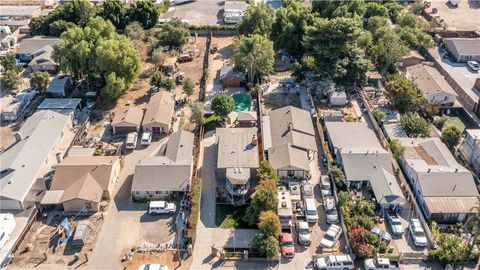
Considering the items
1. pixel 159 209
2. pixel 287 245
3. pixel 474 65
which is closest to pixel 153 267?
pixel 159 209

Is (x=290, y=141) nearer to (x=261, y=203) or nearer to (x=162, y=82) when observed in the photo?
(x=261, y=203)

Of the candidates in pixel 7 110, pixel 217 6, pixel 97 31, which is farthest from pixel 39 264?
pixel 217 6

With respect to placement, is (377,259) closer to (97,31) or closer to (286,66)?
(286,66)

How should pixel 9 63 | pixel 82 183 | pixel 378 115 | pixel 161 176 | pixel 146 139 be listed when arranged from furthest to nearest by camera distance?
1. pixel 9 63
2. pixel 378 115
3. pixel 146 139
4. pixel 161 176
5. pixel 82 183

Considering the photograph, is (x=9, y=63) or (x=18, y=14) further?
(x=18, y=14)

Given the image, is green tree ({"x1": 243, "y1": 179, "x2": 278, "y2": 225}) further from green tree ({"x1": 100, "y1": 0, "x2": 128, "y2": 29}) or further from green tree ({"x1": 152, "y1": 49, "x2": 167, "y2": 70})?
green tree ({"x1": 100, "y1": 0, "x2": 128, "y2": 29})

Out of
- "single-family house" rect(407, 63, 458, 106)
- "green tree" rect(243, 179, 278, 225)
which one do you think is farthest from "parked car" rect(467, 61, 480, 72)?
"green tree" rect(243, 179, 278, 225)

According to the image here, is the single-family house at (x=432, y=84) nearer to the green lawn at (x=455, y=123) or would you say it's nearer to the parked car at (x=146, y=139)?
the green lawn at (x=455, y=123)
